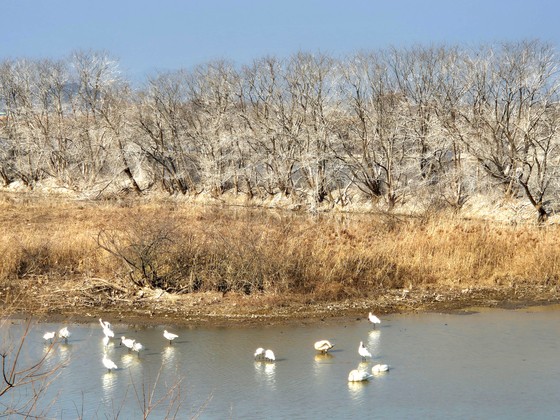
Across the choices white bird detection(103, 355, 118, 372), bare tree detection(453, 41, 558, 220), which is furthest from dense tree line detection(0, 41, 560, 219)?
white bird detection(103, 355, 118, 372)

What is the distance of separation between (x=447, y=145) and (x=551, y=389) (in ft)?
85.8

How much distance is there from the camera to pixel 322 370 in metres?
11.9

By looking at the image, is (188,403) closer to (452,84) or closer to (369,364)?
(369,364)

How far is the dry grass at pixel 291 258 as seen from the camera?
17188 millimetres

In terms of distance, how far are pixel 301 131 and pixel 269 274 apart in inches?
1029

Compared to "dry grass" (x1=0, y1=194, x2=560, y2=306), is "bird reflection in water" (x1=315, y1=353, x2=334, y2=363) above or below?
below

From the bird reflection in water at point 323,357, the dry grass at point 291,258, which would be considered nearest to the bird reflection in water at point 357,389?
the bird reflection in water at point 323,357

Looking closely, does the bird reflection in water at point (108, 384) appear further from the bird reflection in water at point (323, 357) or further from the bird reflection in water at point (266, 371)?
the bird reflection in water at point (323, 357)

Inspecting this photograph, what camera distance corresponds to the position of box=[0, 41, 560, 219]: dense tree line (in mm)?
33812

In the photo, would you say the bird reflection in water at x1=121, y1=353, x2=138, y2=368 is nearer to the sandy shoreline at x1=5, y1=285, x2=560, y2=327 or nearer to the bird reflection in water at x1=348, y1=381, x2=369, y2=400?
the sandy shoreline at x1=5, y1=285, x2=560, y2=327

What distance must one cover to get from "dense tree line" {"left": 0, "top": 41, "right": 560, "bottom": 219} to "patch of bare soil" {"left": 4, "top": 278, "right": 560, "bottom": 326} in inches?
563

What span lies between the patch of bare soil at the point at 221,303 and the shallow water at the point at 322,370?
0.68m

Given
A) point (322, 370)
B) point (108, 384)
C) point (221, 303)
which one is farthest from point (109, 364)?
point (221, 303)

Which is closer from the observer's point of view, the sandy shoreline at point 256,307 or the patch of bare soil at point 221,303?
the sandy shoreline at point 256,307
